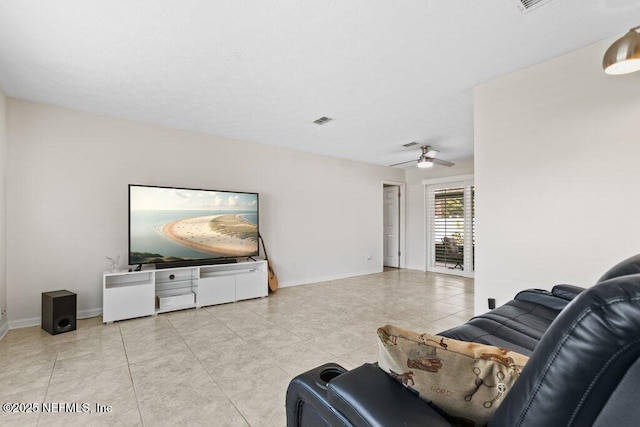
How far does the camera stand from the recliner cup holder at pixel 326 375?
110cm

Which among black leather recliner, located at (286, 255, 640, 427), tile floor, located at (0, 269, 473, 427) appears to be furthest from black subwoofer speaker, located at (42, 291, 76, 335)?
black leather recliner, located at (286, 255, 640, 427)

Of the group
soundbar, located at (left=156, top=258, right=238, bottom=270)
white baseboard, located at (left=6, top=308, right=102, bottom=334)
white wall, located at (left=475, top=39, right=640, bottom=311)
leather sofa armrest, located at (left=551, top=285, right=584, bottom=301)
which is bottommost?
white baseboard, located at (left=6, top=308, right=102, bottom=334)

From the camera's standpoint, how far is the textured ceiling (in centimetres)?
193

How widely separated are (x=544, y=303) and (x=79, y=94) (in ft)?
15.5

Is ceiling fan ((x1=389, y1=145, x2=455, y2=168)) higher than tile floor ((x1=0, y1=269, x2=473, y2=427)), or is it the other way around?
ceiling fan ((x1=389, y1=145, x2=455, y2=168))

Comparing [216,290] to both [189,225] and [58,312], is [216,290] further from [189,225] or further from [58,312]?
[58,312]

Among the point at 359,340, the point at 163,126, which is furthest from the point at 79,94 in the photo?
the point at 359,340

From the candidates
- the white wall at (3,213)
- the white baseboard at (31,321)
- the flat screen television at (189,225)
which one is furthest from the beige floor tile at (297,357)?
the white wall at (3,213)

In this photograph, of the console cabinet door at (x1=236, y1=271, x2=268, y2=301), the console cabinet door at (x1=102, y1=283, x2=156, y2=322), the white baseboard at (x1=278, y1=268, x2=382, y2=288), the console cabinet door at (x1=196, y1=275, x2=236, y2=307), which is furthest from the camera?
the white baseboard at (x1=278, y1=268, x2=382, y2=288)

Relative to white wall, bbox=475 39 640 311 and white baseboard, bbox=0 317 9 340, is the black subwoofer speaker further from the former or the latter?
white wall, bbox=475 39 640 311

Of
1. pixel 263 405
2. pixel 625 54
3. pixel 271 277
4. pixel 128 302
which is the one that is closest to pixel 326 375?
pixel 263 405

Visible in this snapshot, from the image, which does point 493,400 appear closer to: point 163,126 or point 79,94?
point 79,94

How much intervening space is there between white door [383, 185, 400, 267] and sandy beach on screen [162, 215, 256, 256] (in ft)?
13.5

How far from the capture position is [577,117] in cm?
241
